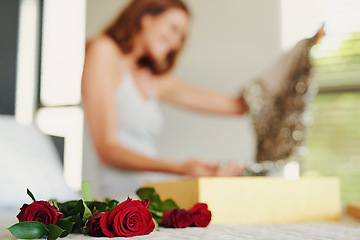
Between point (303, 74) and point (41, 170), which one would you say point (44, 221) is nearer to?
point (41, 170)

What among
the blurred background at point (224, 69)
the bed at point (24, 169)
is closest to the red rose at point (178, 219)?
the bed at point (24, 169)

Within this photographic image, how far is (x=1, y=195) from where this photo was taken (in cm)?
120

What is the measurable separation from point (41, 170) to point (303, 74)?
124 cm

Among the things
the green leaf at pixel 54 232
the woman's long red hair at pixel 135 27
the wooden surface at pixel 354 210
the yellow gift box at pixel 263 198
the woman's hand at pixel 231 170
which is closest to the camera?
the green leaf at pixel 54 232

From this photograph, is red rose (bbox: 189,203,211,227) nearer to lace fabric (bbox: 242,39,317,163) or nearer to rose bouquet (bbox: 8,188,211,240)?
rose bouquet (bbox: 8,188,211,240)

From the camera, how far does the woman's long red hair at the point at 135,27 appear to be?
2.15 meters

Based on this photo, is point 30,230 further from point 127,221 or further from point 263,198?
point 263,198

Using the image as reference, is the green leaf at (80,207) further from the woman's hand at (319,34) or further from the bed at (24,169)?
the woman's hand at (319,34)

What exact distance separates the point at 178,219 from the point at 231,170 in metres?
1.27

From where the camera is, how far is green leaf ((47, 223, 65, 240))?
60 cm

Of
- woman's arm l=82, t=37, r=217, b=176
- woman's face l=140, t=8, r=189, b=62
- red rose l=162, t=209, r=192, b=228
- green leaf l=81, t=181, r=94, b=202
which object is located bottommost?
red rose l=162, t=209, r=192, b=228

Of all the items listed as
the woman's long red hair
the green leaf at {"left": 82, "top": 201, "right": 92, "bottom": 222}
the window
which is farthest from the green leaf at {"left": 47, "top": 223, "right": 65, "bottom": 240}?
the window

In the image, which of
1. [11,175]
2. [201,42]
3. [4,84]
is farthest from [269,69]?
[11,175]

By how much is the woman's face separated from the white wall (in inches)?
2.2
